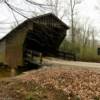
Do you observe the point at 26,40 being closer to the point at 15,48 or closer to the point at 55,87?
the point at 15,48

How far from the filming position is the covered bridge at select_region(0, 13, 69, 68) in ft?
92.4

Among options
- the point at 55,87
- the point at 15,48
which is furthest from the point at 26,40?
the point at 55,87

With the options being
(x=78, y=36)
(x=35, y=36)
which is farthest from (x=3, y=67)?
(x=78, y=36)

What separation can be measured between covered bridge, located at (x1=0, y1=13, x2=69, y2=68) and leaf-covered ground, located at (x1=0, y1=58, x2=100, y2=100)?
36.8ft

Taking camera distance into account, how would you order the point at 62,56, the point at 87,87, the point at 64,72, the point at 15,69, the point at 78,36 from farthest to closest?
the point at 78,36 → the point at 62,56 → the point at 15,69 → the point at 64,72 → the point at 87,87

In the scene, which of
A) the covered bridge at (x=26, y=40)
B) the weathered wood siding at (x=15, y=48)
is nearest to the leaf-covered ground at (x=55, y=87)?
the covered bridge at (x=26, y=40)

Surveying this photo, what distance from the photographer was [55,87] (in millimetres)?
14016

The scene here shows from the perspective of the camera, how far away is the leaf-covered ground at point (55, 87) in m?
12.9

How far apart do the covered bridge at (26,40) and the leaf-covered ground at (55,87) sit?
11224 mm

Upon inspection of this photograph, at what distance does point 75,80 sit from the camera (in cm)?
1498

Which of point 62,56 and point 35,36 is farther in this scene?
point 62,56

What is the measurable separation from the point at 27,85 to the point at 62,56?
18468mm

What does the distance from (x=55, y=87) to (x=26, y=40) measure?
1561cm

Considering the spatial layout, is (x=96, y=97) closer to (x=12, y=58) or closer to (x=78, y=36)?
(x=12, y=58)
